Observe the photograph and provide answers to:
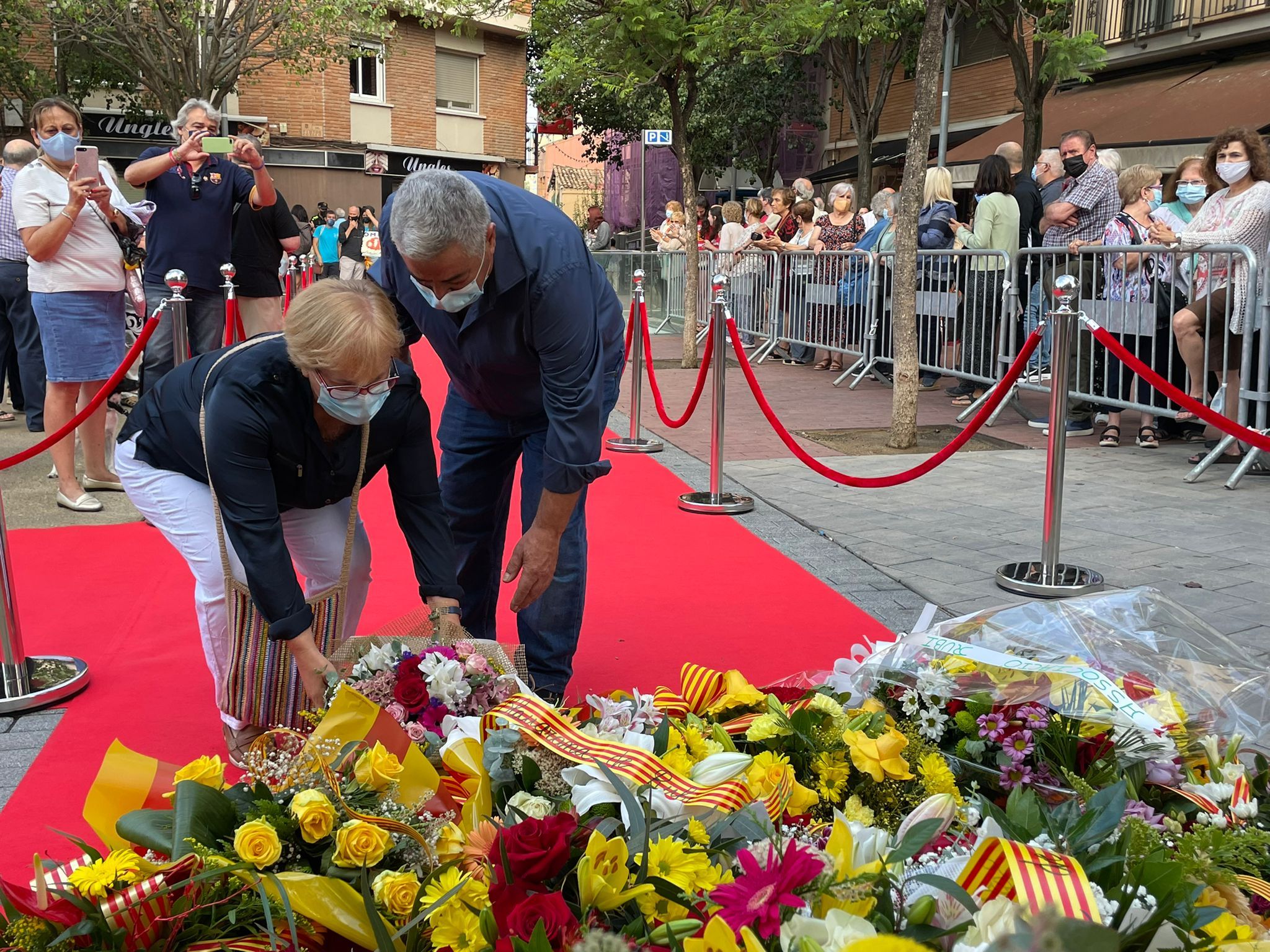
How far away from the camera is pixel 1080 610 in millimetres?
2586

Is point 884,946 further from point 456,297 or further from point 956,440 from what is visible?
point 956,440

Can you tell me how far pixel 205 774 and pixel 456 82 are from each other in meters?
35.2

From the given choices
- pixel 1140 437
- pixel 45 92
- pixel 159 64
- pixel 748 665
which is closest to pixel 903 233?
pixel 1140 437

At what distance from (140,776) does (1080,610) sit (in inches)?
72.8

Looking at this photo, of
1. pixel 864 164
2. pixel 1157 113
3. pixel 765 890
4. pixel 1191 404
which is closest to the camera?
pixel 765 890

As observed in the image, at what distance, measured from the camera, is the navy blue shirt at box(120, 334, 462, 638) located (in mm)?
2947

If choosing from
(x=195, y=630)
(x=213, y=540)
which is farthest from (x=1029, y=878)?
(x=195, y=630)

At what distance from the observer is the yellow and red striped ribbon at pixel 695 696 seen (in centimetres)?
240

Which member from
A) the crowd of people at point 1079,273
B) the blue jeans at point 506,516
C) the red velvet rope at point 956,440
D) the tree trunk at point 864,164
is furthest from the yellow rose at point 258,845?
the tree trunk at point 864,164

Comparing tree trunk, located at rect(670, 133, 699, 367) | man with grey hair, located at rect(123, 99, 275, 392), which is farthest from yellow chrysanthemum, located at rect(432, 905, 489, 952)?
tree trunk, located at rect(670, 133, 699, 367)

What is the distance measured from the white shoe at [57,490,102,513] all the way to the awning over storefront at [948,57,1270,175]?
14.0 m

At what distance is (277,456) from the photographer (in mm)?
3078

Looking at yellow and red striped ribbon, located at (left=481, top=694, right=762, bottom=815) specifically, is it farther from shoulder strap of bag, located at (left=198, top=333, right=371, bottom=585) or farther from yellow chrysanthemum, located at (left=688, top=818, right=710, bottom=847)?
Answer: shoulder strap of bag, located at (left=198, top=333, right=371, bottom=585)

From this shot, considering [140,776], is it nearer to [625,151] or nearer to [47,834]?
[47,834]
